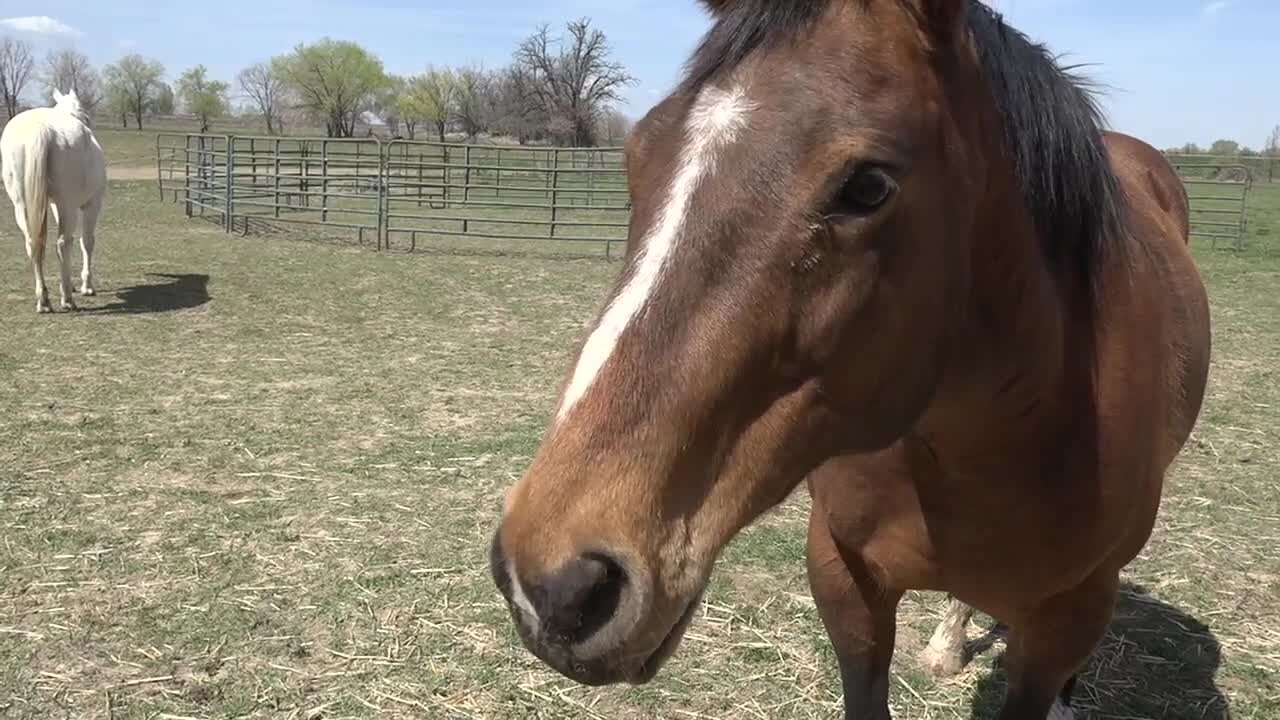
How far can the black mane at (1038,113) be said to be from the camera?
4.40 ft

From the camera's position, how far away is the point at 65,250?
860 cm

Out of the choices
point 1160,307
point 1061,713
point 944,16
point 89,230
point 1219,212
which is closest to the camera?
point 944,16

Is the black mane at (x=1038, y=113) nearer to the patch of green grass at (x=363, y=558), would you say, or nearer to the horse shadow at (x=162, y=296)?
the patch of green grass at (x=363, y=558)

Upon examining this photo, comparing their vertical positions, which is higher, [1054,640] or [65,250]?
[65,250]

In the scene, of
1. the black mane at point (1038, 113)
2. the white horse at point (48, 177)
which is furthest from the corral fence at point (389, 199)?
the black mane at point (1038, 113)

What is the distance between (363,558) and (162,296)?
6.75 m

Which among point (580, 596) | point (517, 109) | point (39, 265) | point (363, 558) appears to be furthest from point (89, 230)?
point (517, 109)

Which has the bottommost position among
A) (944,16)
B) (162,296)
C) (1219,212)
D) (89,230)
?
(162,296)

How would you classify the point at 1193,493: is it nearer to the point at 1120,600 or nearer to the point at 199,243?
the point at 1120,600

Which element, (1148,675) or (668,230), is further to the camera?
(1148,675)

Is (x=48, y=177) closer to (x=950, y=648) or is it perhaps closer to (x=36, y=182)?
(x=36, y=182)

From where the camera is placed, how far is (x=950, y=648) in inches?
127

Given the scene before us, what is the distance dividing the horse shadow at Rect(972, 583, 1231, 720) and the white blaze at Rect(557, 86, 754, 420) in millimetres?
2462

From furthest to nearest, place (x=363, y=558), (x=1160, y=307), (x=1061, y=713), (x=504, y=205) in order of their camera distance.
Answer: (x=504, y=205) < (x=363, y=558) < (x=1061, y=713) < (x=1160, y=307)
